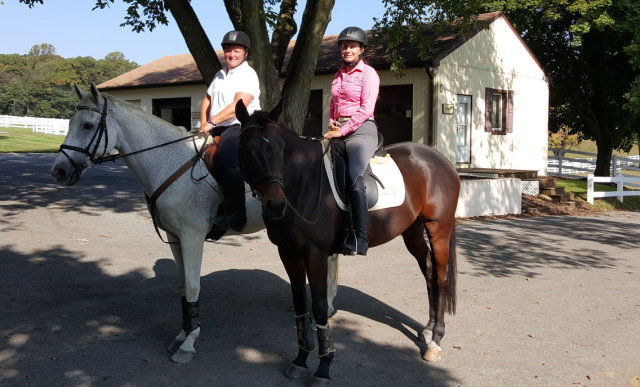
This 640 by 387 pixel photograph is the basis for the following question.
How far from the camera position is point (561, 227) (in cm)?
1397

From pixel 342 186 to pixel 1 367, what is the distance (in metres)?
3.16

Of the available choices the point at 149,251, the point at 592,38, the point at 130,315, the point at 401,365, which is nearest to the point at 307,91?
the point at 149,251

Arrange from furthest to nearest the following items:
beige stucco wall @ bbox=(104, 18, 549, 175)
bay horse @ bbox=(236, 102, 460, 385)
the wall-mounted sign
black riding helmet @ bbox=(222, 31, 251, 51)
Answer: beige stucco wall @ bbox=(104, 18, 549, 175) < the wall-mounted sign < black riding helmet @ bbox=(222, 31, 251, 51) < bay horse @ bbox=(236, 102, 460, 385)

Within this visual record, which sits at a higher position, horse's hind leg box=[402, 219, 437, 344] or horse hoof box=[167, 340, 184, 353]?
horse's hind leg box=[402, 219, 437, 344]

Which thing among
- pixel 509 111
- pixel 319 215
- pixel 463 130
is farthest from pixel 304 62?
pixel 509 111

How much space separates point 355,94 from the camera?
511 cm

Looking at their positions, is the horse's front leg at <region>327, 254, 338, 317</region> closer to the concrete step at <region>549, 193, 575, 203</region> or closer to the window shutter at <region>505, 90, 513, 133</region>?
the concrete step at <region>549, 193, 575, 203</region>

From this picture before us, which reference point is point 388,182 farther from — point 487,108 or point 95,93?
A: point 487,108

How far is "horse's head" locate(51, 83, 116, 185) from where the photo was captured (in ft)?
15.6

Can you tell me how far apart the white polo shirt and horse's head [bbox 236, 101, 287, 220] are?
5.03ft

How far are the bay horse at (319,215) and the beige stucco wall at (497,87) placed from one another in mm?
14129

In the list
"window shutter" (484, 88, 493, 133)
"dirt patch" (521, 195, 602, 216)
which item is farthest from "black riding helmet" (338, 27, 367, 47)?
"window shutter" (484, 88, 493, 133)

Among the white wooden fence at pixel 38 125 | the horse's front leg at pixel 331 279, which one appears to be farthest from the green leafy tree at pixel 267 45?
the white wooden fence at pixel 38 125

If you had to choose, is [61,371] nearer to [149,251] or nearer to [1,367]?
[1,367]
